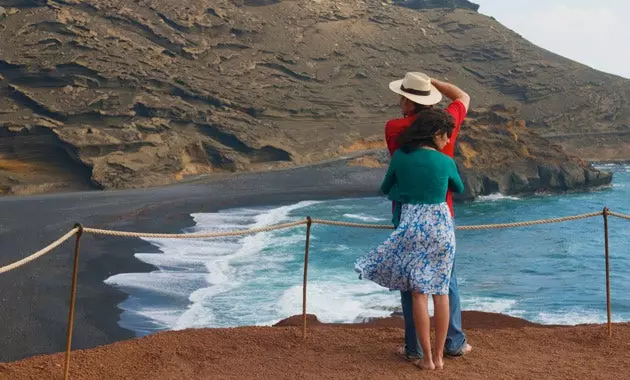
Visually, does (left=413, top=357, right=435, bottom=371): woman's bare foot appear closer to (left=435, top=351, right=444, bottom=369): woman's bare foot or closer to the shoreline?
(left=435, top=351, right=444, bottom=369): woman's bare foot

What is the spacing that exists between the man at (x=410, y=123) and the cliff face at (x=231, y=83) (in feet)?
92.6

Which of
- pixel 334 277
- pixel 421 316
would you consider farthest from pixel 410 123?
pixel 334 277

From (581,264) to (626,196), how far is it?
21.1 metres

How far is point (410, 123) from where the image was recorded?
418 cm

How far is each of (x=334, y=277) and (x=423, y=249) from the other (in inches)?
406

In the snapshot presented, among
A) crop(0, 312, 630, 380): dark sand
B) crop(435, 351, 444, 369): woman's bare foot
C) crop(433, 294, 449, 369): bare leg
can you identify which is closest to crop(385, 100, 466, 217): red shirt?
crop(433, 294, 449, 369): bare leg

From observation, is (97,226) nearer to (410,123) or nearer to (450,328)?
(450,328)

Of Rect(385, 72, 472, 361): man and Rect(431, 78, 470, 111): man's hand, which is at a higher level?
Rect(431, 78, 470, 111): man's hand

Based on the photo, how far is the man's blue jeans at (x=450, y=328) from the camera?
439 centimetres

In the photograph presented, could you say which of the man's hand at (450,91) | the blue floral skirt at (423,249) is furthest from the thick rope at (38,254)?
Result: the man's hand at (450,91)

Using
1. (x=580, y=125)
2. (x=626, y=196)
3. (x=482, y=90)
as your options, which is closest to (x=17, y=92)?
(x=626, y=196)

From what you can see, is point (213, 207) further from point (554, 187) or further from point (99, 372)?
point (99, 372)

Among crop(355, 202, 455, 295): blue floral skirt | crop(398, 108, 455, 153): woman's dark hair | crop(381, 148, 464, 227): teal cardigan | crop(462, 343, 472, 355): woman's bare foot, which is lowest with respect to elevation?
crop(462, 343, 472, 355): woman's bare foot

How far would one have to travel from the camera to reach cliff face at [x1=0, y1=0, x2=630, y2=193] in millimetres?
33406
